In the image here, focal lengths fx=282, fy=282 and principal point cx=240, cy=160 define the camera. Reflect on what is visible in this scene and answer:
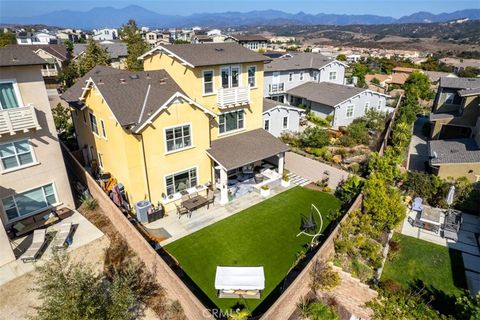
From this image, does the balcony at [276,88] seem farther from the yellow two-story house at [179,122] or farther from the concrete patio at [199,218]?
the concrete patio at [199,218]

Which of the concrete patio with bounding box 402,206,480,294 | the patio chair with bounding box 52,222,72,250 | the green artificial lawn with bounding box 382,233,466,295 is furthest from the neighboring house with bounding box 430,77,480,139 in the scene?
the patio chair with bounding box 52,222,72,250

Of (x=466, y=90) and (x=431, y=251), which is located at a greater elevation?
(x=466, y=90)

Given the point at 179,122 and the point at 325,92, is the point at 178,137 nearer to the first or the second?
the point at 179,122

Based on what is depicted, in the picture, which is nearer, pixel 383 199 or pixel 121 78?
pixel 383 199

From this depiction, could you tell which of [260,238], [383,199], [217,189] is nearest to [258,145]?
[217,189]

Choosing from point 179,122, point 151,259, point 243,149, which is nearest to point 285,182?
point 243,149

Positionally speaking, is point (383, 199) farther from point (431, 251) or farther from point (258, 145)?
point (258, 145)

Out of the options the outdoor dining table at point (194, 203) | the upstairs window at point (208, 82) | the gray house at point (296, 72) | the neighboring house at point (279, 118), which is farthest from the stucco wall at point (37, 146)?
the gray house at point (296, 72)
